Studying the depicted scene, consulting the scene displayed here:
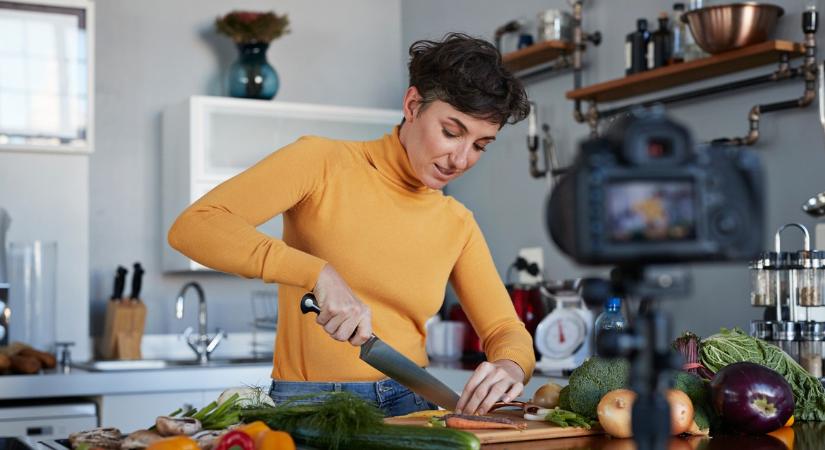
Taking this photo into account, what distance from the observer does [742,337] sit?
1.90 m

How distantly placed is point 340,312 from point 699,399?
1.96 feet

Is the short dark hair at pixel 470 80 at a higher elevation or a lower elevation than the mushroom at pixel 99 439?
higher

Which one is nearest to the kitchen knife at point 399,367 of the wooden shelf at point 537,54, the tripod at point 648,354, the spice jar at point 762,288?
the tripod at point 648,354

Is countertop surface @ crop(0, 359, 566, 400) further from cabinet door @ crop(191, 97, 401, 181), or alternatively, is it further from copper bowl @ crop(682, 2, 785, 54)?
copper bowl @ crop(682, 2, 785, 54)

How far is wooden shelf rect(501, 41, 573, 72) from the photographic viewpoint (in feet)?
12.2

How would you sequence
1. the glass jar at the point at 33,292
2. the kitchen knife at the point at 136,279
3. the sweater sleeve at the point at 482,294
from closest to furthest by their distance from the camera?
the sweater sleeve at the point at 482,294
the glass jar at the point at 33,292
the kitchen knife at the point at 136,279

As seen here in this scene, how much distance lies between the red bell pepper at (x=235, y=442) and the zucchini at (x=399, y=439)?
186 millimetres

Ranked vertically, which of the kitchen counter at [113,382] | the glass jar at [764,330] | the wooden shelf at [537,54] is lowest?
the kitchen counter at [113,382]

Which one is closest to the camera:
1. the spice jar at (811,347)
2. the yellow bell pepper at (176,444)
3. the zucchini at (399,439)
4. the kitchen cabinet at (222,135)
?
the yellow bell pepper at (176,444)

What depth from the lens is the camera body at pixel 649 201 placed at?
72 centimetres

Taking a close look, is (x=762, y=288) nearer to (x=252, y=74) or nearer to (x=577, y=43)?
(x=577, y=43)

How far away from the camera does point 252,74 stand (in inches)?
170

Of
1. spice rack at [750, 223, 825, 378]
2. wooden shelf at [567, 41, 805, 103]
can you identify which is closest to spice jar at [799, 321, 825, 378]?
spice rack at [750, 223, 825, 378]

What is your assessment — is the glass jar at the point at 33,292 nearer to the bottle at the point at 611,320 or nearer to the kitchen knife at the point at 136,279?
the kitchen knife at the point at 136,279
